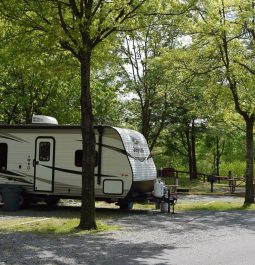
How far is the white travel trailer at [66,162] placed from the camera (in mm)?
16062

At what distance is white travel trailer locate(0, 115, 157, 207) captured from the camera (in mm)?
16062

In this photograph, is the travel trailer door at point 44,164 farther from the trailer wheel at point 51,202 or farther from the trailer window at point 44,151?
the trailer wheel at point 51,202

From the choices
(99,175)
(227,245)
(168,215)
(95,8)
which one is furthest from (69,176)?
(227,245)

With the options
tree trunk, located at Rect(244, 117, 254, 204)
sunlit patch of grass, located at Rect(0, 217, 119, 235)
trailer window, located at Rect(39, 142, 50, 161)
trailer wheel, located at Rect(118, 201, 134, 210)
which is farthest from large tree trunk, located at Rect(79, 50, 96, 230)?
tree trunk, located at Rect(244, 117, 254, 204)

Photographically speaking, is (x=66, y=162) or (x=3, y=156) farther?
(x=3, y=156)

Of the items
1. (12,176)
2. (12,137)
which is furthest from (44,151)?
(12,176)

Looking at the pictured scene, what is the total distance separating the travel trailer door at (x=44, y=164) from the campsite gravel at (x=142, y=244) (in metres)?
3.83

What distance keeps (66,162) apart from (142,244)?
728 cm

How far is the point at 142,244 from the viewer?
999 centimetres

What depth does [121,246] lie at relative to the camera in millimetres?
9719

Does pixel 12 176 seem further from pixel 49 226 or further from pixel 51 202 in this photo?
pixel 49 226

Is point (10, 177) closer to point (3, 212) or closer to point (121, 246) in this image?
point (3, 212)

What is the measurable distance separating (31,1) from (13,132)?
6.68 m

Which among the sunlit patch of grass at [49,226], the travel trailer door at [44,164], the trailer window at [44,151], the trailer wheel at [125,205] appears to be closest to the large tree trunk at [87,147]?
the sunlit patch of grass at [49,226]
